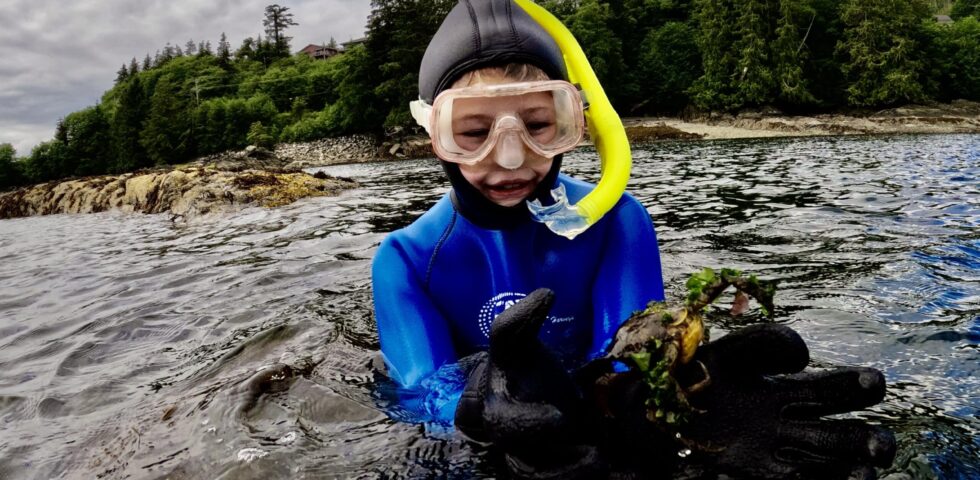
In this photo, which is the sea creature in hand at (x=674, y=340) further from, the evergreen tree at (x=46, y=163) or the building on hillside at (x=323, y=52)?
the building on hillside at (x=323, y=52)

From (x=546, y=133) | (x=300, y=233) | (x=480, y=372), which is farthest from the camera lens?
(x=300, y=233)

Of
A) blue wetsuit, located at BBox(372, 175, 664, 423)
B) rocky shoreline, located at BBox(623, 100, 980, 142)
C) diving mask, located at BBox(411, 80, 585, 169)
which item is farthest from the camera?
rocky shoreline, located at BBox(623, 100, 980, 142)

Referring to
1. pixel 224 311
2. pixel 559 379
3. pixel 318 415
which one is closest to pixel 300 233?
pixel 224 311

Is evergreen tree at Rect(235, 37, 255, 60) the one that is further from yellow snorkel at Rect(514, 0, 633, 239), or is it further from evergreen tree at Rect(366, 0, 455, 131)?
yellow snorkel at Rect(514, 0, 633, 239)

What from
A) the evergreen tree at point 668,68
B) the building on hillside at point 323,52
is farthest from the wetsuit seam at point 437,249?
the building on hillside at point 323,52

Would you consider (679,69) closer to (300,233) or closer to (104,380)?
(300,233)

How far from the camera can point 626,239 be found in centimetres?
252

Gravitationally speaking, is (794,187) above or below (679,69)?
below

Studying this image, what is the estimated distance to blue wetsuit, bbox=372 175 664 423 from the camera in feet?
8.07

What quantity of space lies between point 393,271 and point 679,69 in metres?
50.5

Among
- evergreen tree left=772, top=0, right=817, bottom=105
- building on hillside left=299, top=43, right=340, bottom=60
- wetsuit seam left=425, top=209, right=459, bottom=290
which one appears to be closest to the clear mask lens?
wetsuit seam left=425, top=209, right=459, bottom=290

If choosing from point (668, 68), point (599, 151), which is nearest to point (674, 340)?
point (599, 151)

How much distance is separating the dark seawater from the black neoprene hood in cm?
146

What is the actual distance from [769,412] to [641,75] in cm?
5103
